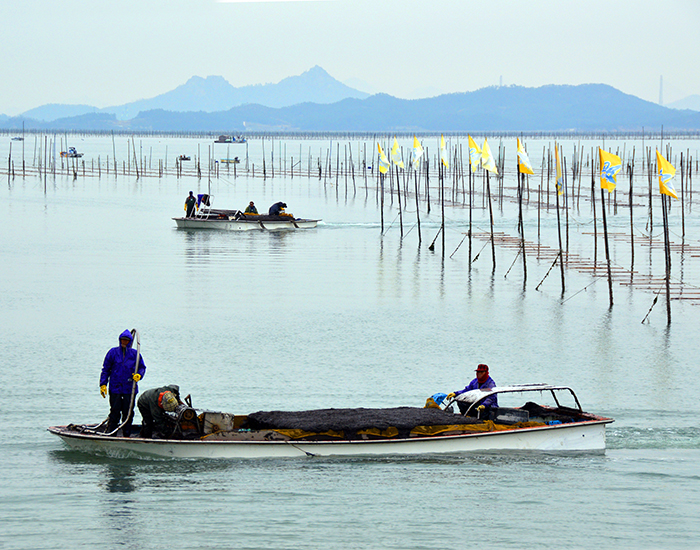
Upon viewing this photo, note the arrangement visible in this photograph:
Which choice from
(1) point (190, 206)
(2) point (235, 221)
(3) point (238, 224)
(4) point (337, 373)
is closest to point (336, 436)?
(4) point (337, 373)

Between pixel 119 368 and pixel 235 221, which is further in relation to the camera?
pixel 235 221

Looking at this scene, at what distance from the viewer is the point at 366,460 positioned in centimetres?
1538

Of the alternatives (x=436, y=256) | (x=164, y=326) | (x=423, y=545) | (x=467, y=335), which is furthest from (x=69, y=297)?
(x=423, y=545)

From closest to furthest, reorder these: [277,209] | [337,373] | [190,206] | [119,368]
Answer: [119,368] < [337,373] < [190,206] < [277,209]

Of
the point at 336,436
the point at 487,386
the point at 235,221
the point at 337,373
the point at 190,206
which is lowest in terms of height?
the point at 337,373

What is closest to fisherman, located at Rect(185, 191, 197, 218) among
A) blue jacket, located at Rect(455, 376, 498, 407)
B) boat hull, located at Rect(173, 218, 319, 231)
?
boat hull, located at Rect(173, 218, 319, 231)

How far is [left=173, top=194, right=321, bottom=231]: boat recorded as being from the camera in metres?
52.6

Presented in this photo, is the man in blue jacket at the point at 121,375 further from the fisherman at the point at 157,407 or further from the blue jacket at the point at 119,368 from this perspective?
the fisherman at the point at 157,407

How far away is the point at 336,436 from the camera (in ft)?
49.9

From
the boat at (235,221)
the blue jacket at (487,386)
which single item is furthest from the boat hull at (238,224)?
the blue jacket at (487,386)

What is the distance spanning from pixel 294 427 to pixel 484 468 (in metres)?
3.31

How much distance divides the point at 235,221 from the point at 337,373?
1228 inches

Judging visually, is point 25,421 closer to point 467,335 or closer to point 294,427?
point 294,427

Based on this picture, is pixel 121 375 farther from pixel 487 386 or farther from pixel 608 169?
pixel 608 169
